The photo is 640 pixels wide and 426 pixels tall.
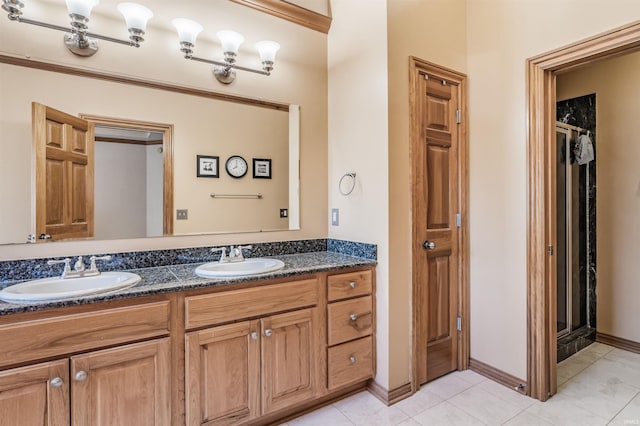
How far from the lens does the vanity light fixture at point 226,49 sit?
1.94m

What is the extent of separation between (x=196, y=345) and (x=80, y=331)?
466 mm

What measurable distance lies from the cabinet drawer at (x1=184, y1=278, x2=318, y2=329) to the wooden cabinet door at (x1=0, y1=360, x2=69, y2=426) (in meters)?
0.49

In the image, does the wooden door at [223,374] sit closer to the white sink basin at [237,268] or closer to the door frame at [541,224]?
the white sink basin at [237,268]

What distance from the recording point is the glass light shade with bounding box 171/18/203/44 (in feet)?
6.30

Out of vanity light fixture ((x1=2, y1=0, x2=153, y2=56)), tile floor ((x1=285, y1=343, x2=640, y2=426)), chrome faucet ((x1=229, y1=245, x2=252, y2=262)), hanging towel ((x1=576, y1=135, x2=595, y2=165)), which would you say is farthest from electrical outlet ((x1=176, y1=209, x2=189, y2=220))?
hanging towel ((x1=576, y1=135, x2=595, y2=165))

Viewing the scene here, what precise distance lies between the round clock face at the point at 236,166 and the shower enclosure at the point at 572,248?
7.72 ft

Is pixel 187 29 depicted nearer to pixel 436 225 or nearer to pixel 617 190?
pixel 436 225

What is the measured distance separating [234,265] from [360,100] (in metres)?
1.33

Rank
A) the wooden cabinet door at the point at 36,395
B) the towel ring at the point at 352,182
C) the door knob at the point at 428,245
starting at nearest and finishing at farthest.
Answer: the wooden cabinet door at the point at 36,395
the door knob at the point at 428,245
the towel ring at the point at 352,182

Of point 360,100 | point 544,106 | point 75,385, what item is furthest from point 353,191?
point 75,385

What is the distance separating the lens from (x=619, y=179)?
9.00ft

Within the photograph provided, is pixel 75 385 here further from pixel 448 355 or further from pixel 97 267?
pixel 448 355

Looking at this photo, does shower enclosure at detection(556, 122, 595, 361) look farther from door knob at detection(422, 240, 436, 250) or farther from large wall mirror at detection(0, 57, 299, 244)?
large wall mirror at detection(0, 57, 299, 244)

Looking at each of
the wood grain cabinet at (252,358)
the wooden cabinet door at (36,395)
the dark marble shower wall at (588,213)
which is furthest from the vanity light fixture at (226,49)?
the dark marble shower wall at (588,213)
